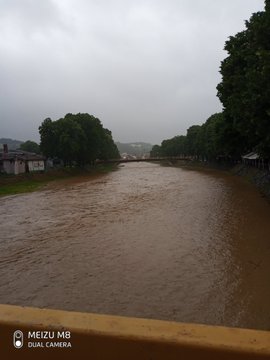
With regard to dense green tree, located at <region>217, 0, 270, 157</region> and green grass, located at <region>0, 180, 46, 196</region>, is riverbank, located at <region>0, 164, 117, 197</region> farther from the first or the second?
dense green tree, located at <region>217, 0, 270, 157</region>

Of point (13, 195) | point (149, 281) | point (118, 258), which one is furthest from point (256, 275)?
point (13, 195)

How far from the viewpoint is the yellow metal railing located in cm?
231

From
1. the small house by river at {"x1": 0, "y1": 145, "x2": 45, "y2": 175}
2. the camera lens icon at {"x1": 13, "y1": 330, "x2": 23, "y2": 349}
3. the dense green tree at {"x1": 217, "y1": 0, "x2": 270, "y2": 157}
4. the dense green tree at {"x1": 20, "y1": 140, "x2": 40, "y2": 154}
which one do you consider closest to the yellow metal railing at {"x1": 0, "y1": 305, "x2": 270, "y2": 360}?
the camera lens icon at {"x1": 13, "y1": 330, "x2": 23, "y2": 349}

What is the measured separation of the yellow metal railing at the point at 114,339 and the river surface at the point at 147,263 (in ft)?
18.9

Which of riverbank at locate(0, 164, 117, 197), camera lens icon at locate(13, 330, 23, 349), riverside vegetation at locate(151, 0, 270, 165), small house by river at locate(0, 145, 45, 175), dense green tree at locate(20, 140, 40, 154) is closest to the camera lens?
camera lens icon at locate(13, 330, 23, 349)

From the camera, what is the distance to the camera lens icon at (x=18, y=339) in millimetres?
2584

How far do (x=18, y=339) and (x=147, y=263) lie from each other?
950 cm

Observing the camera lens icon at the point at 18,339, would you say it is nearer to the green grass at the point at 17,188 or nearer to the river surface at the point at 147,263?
the river surface at the point at 147,263

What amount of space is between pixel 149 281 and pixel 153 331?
26.4 ft

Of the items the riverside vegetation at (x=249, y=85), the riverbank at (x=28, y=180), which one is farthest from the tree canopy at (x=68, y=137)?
the riverside vegetation at (x=249, y=85)

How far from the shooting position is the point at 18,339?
259cm

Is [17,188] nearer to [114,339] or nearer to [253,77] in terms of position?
[253,77]

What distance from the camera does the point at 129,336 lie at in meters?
2.42

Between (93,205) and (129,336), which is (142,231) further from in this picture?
(129,336)
